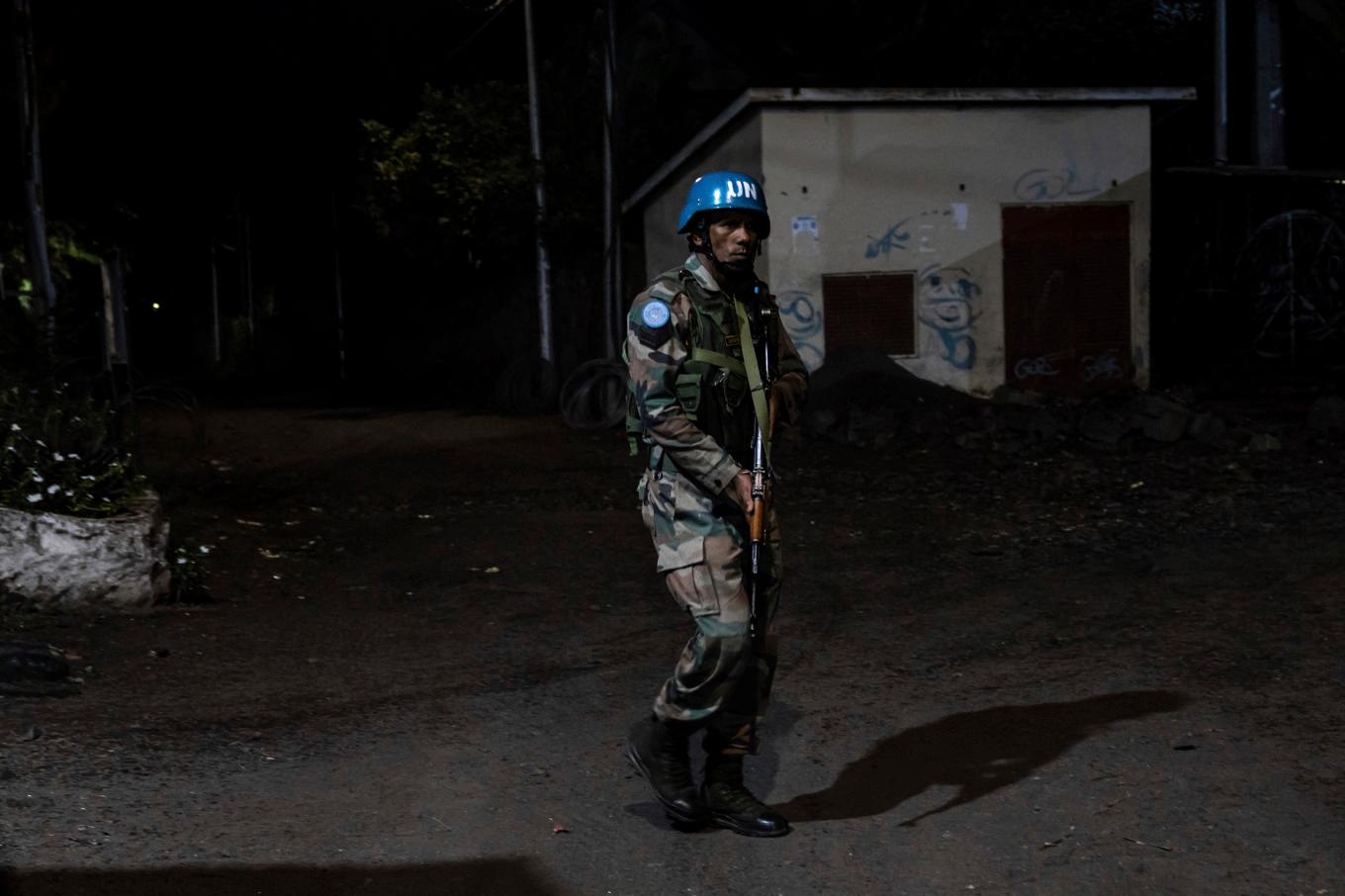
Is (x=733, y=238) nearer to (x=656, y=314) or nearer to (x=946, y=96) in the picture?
(x=656, y=314)

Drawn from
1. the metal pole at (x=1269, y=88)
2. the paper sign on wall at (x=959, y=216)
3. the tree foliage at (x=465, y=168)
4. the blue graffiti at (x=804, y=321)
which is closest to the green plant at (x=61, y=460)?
the blue graffiti at (x=804, y=321)

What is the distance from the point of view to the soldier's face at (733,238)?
13.7 feet

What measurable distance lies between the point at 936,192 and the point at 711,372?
47.2ft

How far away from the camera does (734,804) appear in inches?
167

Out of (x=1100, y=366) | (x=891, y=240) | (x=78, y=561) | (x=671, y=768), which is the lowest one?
(x=671, y=768)

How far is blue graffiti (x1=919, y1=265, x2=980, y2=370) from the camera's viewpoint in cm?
1802

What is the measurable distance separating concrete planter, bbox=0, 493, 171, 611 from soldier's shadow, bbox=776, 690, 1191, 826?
398 centimetres

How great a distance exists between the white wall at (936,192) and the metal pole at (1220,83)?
298 centimetres

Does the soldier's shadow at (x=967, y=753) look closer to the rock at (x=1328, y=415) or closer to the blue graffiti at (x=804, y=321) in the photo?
the rock at (x=1328, y=415)

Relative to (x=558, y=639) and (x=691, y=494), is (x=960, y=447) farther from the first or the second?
(x=691, y=494)

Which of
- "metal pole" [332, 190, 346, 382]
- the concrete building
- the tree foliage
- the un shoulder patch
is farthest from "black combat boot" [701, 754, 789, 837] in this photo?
"metal pole" [332, 190, 346, 382]

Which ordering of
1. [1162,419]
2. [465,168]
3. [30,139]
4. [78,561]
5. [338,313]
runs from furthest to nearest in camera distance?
[338,313] < [465,168] < [30,139] < [1162,419] < [78,561]

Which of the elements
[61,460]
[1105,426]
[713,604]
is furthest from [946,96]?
[713,604]

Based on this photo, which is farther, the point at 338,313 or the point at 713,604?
the point at 338,313
